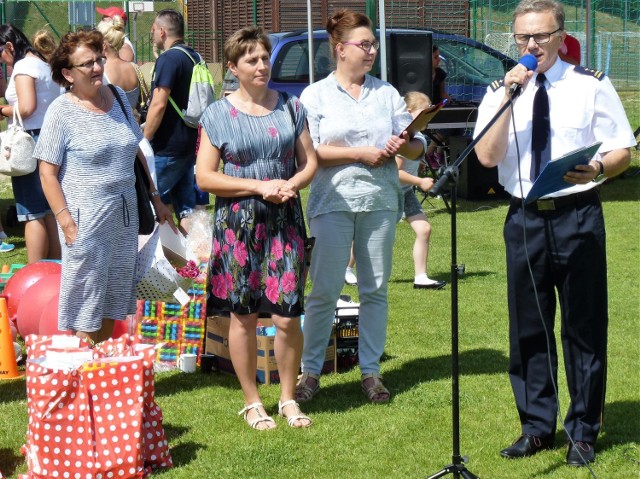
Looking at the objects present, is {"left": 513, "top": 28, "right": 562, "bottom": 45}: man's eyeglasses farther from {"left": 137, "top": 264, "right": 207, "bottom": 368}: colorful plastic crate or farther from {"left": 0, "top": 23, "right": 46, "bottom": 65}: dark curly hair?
{"left": 0, "top": 23, "right": 46, "bottom": 65}: dark curly hair

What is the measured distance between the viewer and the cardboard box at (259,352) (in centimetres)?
567

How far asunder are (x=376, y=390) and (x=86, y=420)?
1.78 meters

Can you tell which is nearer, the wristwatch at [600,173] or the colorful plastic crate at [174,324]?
the wristwatch at [600,173]

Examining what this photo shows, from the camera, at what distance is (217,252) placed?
4.88 metres

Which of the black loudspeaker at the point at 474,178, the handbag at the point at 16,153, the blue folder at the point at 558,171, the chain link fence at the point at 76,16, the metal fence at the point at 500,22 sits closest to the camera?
Result: the blue folder at the point at 558,171

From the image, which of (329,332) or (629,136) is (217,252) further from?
(629,136)

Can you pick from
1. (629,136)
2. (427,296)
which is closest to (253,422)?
(629,136)

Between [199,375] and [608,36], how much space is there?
17.1 meters

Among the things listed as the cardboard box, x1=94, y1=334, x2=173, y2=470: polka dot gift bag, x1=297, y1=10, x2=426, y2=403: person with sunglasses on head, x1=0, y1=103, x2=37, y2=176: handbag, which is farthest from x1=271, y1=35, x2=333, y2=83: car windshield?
x1=94, y1=334, x2=173, y2=470: polka dot gift bag

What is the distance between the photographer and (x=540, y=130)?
4137mm

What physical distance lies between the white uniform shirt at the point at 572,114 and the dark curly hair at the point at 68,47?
1953mm

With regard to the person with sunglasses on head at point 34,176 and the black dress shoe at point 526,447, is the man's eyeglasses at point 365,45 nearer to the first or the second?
the black dress shoe at point 526,447

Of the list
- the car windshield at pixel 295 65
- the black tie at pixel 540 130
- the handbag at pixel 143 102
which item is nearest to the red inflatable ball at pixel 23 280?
the handbag at pixel 143 102

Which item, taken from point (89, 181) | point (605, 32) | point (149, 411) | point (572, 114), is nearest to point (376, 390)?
point (149, 411)
